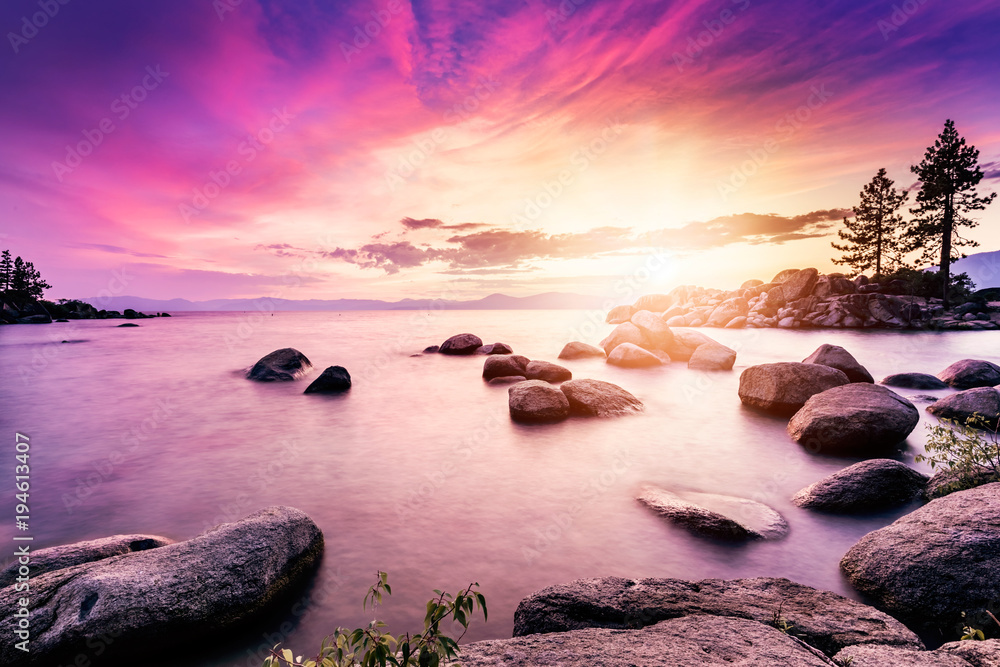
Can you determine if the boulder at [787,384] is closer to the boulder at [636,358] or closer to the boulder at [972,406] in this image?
the boulder at [972,406]

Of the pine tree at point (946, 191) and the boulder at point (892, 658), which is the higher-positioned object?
the pine tree at point (946, 191)

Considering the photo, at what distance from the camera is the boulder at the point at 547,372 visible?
17.2 meters

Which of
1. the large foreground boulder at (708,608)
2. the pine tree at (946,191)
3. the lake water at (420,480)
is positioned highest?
the pine tree at (946,191)

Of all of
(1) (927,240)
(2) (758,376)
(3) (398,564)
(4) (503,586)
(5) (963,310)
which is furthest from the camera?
(1) (927,240)

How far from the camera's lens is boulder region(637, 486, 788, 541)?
232 inches

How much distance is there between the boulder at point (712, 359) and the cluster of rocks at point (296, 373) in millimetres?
16345

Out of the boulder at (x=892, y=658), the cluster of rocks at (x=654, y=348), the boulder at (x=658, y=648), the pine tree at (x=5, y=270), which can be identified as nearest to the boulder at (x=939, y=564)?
the boulder at (x=892, y=658)

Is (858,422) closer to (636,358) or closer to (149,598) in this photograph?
(149,598)

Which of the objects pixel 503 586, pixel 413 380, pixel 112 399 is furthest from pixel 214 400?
pixel 503 586

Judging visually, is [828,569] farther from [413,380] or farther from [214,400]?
[214,400]

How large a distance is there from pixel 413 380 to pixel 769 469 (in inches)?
597

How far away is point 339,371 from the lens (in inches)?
696

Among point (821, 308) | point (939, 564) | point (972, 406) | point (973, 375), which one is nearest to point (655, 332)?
point (973, 375)

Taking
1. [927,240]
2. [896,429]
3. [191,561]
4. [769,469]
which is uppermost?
[927,240]
